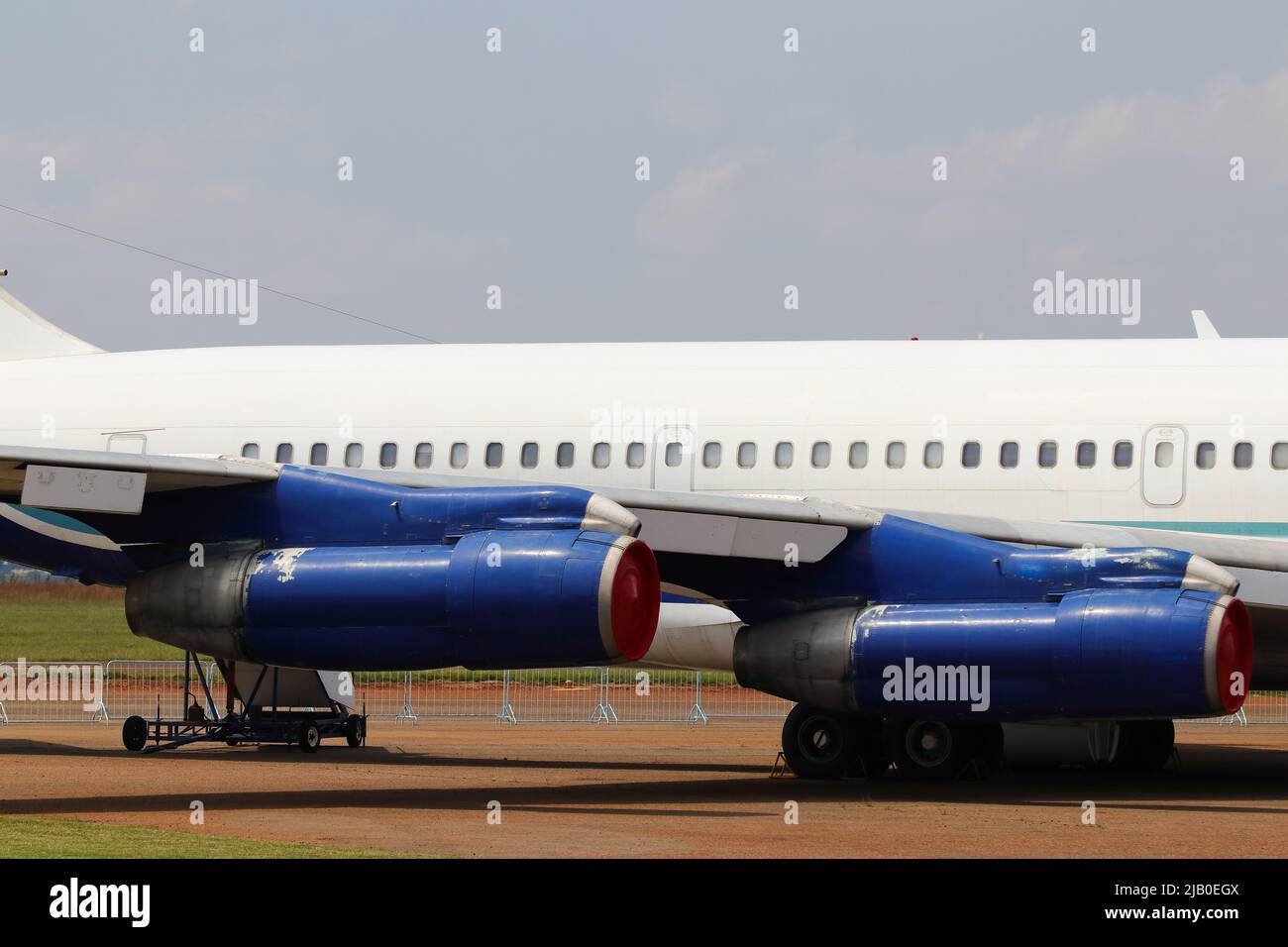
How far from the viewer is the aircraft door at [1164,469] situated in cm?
1989

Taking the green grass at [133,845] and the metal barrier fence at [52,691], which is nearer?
the green grass at [133,845]

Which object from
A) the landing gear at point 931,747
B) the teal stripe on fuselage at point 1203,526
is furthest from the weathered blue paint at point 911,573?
the teal stripe on fuselage at point 1203,526

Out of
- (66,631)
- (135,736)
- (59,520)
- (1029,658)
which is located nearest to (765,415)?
(1029,658)

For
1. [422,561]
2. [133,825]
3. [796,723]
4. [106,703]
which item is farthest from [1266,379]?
[106,703]

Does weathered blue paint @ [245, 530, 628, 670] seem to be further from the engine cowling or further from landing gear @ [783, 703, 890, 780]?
landing gear @ [783, 703, 890, 780]

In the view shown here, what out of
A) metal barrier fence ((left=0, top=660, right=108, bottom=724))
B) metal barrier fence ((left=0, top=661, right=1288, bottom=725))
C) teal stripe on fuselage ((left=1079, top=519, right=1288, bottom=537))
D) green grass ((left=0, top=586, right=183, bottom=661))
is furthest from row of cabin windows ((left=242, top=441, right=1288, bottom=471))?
green grass ((left=0, top=586, right=183, bottom=661))

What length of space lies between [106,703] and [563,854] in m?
21.5

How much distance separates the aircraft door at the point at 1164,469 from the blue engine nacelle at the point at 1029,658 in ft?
12.2

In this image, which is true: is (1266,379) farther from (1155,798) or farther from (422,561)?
(422,561)

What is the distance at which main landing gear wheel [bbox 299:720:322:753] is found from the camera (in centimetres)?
2339

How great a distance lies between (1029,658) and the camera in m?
16.3

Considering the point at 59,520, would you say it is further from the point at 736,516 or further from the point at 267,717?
the point at 736,516

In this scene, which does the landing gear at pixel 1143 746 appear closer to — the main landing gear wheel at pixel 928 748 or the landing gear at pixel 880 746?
the landing gear at pixel 880 746

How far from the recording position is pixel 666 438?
2184 cm
